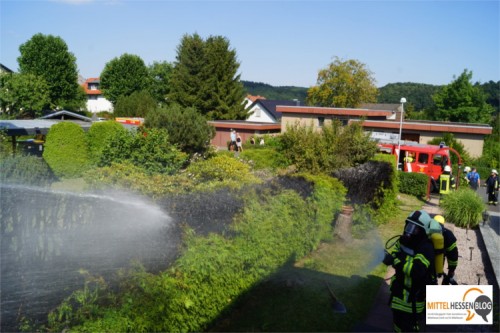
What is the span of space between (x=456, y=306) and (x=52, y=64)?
59.6 m

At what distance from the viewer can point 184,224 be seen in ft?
20.0

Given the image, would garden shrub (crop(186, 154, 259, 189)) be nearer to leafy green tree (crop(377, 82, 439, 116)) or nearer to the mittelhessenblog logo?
the mittelhessenblog logo

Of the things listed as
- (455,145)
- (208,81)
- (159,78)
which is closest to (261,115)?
(208,81)

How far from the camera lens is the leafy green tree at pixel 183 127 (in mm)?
22375

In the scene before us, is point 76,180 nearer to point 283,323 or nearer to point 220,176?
point 220,176

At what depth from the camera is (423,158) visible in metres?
22.2

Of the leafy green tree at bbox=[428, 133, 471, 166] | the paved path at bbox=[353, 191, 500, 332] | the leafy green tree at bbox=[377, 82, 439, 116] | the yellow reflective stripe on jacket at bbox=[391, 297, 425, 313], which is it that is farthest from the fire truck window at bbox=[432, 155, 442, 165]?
the leafy green tree at bbox=[377, 82, 439, 116]

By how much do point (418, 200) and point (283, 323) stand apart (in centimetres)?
1366

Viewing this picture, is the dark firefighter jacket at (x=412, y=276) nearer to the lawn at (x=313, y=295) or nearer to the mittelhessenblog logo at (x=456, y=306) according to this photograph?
the mittelhessenblog logo at (x=456, y=306)

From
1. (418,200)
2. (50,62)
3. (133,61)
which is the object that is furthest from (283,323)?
(133,61)

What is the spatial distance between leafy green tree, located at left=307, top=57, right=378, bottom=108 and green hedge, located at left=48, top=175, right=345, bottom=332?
1903 inches

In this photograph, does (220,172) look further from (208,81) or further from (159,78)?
(159,78)

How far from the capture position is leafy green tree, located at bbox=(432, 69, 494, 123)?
5625 cm

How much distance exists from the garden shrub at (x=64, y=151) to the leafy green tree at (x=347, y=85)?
1625 inches
